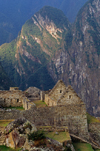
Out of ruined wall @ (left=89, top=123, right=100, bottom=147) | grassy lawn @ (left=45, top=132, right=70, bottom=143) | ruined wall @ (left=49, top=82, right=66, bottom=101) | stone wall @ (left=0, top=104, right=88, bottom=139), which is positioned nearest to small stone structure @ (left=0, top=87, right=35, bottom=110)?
ruined wall @ (left=49, top=82, right=66, bottom=101)

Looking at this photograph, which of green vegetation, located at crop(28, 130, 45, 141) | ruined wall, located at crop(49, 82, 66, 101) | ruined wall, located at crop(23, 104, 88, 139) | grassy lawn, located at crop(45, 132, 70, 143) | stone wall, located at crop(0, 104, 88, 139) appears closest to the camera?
green vegetation, located at crop(28, 130, 45, 141)

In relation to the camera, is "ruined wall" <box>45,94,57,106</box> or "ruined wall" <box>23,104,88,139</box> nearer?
"ruined wall" <box>23,104,88,139</box>

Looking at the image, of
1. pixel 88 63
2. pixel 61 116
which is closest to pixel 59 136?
pixel 61 116

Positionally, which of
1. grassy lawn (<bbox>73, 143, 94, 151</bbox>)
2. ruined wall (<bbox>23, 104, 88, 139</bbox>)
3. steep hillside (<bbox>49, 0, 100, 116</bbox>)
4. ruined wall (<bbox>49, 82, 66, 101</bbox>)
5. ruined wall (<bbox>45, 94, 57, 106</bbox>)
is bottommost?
grassy lawn (<bbox>73, 143, 94, 151</bbox>)

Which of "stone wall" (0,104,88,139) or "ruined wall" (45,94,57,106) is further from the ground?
"ruined wall" (45,94,57,106)

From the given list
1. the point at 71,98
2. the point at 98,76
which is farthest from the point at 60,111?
the point at 98,76

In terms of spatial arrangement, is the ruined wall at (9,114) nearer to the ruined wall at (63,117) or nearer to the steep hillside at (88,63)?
the ruined wall at (63,117)

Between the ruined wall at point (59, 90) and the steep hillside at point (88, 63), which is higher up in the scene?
the steep hillside at point (88, 63)

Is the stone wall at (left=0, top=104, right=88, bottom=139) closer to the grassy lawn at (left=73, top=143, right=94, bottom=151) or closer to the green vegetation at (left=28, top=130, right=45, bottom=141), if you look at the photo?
the grassy lawn at (left=73, top=143, right=94, bottom=151)

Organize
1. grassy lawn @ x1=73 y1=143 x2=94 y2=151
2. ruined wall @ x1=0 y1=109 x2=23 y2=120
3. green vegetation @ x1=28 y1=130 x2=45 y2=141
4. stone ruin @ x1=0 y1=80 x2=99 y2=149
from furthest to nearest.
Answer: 1. stone ruin @ x1=0 y1=80 x2=99 y2=149
2. ruined wall @ x1=0 y1=109 x2=23 y2=120
3. grassy lawn @ x1=73 y1=143 x2=94 y2=151
4. green vegetation @ x1=28 y1=130 x2=45 y2=141

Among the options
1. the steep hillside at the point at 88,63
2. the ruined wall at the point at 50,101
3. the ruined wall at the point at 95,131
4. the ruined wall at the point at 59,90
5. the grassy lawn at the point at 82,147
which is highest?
the steep hillside at the point at 88,63

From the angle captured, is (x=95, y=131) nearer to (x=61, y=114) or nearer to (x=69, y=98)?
(x=69, y=98)

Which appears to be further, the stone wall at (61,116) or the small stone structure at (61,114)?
the stone wall at (61,116)

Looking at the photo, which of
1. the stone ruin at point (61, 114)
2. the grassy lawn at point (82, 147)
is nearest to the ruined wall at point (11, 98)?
the stone ruin at point (61, 114)
